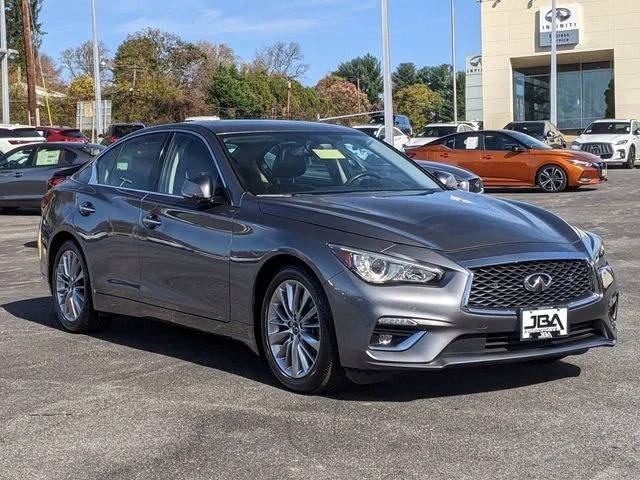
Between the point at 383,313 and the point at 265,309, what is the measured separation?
2.93 feet

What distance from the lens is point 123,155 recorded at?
7.17m

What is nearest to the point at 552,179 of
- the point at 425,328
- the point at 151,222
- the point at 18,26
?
the point at 151,222

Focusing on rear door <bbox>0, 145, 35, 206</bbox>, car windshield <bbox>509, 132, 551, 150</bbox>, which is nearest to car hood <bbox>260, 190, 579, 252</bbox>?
rear door <bbox>0, 145, 35, 206</bbox>

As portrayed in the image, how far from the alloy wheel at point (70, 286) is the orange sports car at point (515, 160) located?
1549cm

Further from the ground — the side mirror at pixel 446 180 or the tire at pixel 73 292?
the side mirror at pixel 446 180

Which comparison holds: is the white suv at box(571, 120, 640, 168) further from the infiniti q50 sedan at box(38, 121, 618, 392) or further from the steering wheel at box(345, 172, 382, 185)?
the steering wheel at box(345, 172, 382, 185)

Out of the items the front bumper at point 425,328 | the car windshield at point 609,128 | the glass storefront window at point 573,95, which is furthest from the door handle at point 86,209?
the glass storefront window at point 573,95

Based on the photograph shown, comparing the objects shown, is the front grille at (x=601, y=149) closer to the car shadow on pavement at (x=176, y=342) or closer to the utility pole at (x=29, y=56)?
the car shadow on pavement at (x=176, y=342)

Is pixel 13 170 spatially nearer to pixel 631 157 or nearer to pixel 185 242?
pixel 185 242

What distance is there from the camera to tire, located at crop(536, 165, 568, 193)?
2106 cm

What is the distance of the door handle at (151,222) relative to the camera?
6254 mm

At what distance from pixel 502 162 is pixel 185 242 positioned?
54.6ft

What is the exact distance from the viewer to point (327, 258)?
498 cm

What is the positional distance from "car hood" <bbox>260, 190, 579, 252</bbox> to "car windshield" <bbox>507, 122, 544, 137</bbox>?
2509 cm
